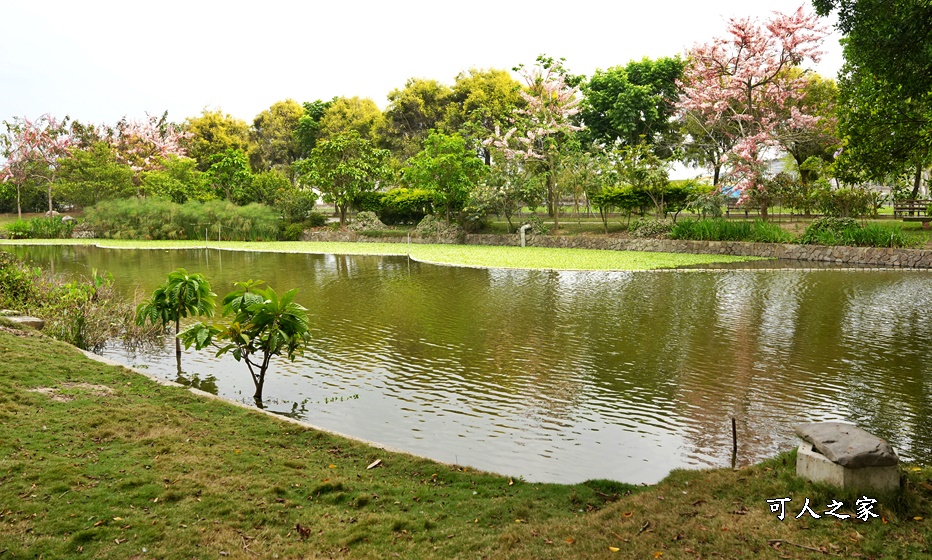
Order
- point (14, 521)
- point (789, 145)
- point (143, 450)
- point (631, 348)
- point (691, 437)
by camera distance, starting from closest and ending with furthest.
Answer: point (14, 521) < point (143, 450) < point (691, 437) < point (631, 348) < point (789, 145)

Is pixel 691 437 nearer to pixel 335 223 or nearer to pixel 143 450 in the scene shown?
pixel 143 450

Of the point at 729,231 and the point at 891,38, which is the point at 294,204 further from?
the point at 891,38

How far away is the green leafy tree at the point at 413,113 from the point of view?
4697 centimetres

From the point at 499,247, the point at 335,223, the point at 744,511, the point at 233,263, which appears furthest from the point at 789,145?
the point at 744,511

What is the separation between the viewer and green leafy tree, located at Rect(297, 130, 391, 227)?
34406mm

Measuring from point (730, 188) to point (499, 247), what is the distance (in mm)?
8896

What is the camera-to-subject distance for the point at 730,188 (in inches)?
1054

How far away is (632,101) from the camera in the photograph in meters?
36.0

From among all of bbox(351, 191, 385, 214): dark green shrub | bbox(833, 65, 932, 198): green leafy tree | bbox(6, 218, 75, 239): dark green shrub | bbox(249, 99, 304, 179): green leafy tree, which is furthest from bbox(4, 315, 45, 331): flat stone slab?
bbox(249, 99, 304, 179): green leafy tree

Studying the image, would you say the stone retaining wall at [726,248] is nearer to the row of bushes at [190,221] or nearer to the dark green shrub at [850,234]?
the dark green shrub at [850,234]

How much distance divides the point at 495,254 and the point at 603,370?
15779mm

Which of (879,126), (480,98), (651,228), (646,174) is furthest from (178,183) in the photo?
(879,126)

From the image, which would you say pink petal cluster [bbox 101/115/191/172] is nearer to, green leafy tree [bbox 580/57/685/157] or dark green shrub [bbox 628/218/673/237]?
green leafy tree [bbox 580/57/685/157]

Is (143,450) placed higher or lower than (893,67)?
lower
